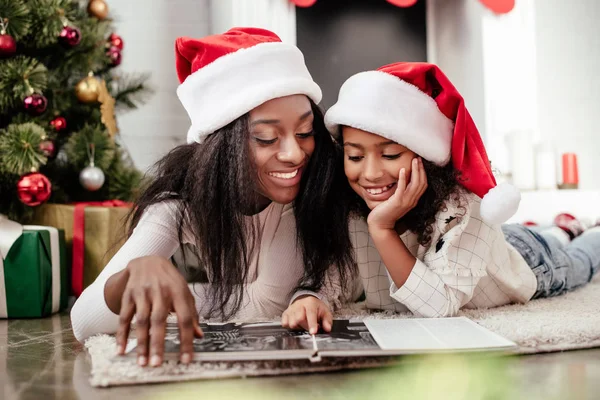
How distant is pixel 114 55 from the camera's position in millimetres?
1938

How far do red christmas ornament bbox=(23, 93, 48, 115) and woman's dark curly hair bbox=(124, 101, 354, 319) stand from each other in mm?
591

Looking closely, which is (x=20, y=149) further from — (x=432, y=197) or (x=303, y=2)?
(x=303, y=2)

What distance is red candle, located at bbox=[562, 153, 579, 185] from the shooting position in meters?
2.38

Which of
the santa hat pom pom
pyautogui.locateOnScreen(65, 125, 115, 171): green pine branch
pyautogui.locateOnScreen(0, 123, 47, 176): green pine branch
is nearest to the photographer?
the santa hat pom pom

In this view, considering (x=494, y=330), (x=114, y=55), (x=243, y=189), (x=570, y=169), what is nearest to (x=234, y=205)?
(x=243, y=189)

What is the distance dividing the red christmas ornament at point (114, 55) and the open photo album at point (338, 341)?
51.9 inches

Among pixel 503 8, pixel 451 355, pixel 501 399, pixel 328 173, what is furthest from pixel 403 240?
pixel 503 8

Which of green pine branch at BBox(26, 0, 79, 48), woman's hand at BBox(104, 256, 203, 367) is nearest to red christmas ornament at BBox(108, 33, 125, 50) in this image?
green pine branch at BBox(26, 0, 79, 48)

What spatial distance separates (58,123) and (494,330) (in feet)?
4.48

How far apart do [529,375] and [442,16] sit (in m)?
2.19

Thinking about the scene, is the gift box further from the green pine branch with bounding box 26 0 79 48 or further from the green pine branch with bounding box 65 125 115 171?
the green pine branch with bounding box 26 0 79 48

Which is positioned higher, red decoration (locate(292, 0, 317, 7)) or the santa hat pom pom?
red decoration (locate(292, 0, 317, 7))

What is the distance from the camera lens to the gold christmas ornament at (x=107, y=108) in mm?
1812

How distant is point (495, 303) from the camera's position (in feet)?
4.03
